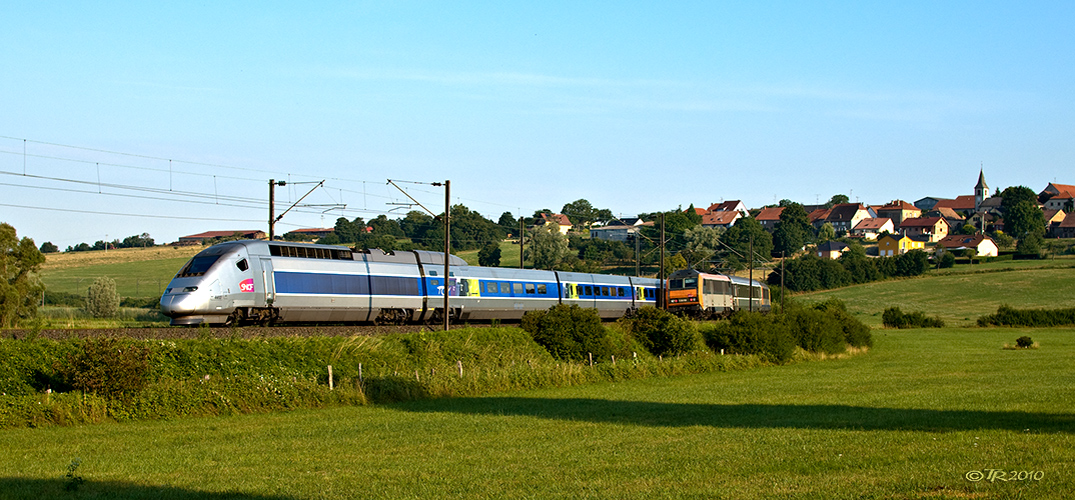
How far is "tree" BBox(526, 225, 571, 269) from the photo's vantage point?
120 metres

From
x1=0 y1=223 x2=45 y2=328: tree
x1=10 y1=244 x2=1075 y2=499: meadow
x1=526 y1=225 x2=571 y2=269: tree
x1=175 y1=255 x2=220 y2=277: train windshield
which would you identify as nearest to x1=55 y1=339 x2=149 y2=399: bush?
x1=10 y1=244 x2=1075 y2=499: meadow

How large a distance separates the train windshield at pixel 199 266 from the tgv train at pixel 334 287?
0.14ft

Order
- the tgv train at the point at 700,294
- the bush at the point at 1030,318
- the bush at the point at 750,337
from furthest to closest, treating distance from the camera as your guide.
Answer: the bush at the point at 1030,318, the tgv train at the point at 700,294, the bush at the point at 750,337

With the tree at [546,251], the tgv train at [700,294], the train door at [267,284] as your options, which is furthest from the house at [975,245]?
the train door at [267,284]

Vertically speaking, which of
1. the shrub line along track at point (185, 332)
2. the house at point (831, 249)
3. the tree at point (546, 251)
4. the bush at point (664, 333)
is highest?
the house at point (831, 249)

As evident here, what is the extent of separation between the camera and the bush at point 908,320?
91938 millimetres

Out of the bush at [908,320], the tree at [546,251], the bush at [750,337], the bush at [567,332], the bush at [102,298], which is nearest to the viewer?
the bush at [567,332]

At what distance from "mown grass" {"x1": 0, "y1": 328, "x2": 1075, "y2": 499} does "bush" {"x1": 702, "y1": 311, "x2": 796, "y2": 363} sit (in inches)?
606

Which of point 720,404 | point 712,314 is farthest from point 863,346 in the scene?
point 720,404

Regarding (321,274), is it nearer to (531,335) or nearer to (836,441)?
(531,335)

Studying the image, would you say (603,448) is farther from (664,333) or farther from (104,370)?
(664,333)

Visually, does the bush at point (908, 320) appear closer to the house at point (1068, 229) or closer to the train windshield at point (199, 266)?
the train windshield at point (199, 266)

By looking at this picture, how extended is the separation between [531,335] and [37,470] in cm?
2260

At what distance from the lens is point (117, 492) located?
512 inches
